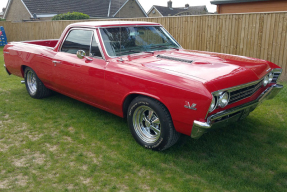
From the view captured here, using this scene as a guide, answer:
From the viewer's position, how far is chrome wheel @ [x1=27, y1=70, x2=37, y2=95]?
618 cm

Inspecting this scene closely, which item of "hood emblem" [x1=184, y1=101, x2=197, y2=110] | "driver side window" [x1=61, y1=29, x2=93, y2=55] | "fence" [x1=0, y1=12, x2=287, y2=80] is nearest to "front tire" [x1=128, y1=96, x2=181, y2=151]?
"hood emblem" [x1=184, y1=101, x2=197, y2=110]

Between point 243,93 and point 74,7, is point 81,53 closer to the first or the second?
point 243,93

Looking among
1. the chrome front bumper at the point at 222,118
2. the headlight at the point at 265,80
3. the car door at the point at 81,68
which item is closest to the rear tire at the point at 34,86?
the car door at the point at 81,68

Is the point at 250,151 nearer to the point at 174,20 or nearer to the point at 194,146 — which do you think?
the point at 194,146

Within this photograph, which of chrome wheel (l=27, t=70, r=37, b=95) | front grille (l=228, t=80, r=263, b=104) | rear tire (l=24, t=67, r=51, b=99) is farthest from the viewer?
chrome wheel (l=27, t=70, r=37, b=95)

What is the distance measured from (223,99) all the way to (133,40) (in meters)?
2.05

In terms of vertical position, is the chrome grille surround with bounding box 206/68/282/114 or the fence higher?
the fence

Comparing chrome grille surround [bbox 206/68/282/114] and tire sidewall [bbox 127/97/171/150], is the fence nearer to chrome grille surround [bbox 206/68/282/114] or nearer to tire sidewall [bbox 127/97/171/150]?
chrome grille surround [bbox 206/68/282/114]

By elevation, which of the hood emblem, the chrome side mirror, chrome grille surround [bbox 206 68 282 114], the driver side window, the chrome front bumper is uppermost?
the driver side window

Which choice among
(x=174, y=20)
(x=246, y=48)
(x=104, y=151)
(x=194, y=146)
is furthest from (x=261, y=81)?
(x=174, y=20)

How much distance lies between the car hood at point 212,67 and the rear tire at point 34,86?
9.63ft

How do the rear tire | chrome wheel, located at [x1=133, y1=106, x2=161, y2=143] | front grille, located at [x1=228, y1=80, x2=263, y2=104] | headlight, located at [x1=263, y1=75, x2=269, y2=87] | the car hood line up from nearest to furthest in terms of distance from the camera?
the car hood, front grille, located at [x1=228, y1=80, x2=263, y2=104], chrome wheel, located at [x1=133, y1=106, x2=161, y2=143], headlight, located at [x1=263, y1=75, x2=269, y2=87], the rear tire

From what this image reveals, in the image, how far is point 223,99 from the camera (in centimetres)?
325

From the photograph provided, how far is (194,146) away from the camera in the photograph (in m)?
4.02
